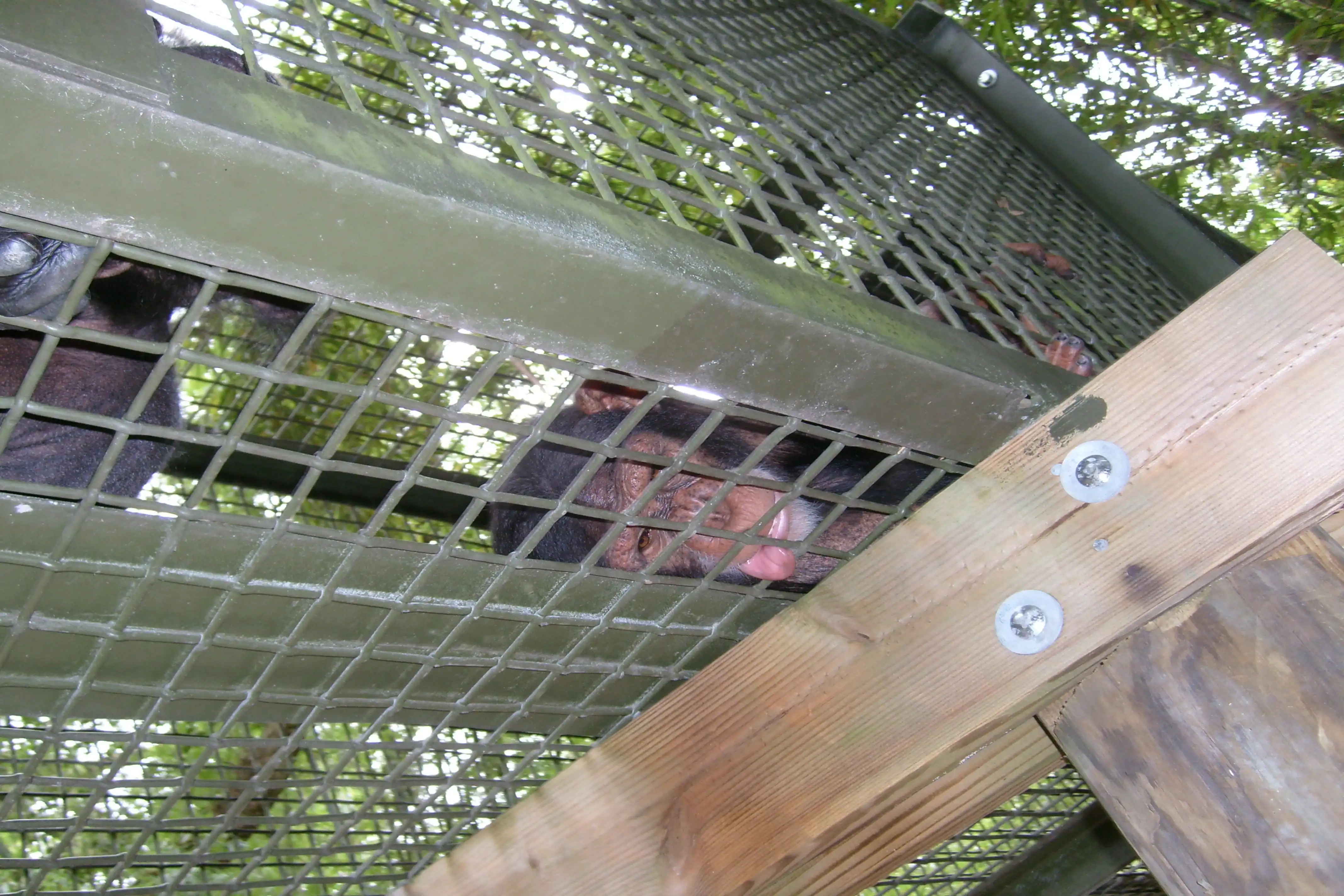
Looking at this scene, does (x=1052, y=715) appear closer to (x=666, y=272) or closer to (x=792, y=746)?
(x=792, y=746)

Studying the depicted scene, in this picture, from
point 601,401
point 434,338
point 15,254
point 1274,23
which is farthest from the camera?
point 1274,23

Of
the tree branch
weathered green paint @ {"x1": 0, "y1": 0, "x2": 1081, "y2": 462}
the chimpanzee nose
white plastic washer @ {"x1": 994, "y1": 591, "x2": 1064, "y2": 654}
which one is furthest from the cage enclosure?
the tree branch

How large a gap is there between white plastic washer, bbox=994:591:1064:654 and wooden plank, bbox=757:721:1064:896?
0.62 feet

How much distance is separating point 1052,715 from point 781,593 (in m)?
0.46

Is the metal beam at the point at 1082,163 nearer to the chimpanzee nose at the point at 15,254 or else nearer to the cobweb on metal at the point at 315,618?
the cobweb on metal at the point at 315,618

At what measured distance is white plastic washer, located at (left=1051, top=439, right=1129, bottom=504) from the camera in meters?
1.10

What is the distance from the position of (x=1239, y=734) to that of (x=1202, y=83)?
4.24 metres

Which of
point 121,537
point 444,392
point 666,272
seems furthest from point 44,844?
point 666,272

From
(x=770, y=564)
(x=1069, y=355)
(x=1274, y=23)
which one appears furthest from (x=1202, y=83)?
(x=770, y=564)

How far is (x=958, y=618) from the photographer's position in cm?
118

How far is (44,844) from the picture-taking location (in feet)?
13.1

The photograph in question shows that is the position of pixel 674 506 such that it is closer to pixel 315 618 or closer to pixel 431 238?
pixel 315 618

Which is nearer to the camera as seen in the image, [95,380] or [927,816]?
[927,816]

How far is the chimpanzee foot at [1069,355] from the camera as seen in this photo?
6.10 ft
